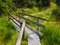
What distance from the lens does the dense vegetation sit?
303 inches

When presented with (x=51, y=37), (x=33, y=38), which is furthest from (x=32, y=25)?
(x=51, y=37)

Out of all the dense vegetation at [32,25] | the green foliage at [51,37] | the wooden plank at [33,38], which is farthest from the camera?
the dense vegetation at [32,25]

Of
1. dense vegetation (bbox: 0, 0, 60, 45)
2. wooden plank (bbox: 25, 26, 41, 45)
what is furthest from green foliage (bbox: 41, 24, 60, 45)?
wooden plank (bbox: 25, 26, 41, 45)

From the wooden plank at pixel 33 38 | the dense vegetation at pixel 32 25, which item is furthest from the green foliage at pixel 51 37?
the wooden plank at pixel 33 38

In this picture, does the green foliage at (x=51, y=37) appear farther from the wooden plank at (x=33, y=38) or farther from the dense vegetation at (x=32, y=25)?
the wooden plank at (x=33, y=38)

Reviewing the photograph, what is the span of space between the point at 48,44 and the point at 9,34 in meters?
2.52

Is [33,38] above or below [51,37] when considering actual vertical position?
below

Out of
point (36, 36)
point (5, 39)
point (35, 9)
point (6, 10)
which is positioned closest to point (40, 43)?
point (36, 36)

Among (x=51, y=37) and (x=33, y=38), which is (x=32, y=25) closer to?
(x=33, y=38)

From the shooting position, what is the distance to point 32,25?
13086mm

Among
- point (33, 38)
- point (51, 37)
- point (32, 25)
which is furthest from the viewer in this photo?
point (32, 25)

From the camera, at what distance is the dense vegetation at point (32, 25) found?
7690 millimetres

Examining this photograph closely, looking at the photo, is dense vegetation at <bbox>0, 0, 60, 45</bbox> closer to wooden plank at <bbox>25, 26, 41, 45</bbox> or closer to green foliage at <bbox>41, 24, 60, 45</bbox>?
green foliage at <bbox>41, 24, 60, 45</bbox>

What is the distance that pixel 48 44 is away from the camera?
23.7ft
